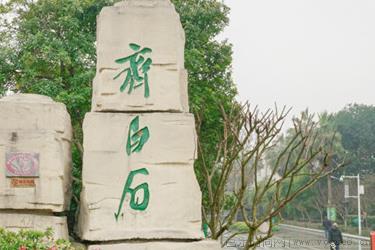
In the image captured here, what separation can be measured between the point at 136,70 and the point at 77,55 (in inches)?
231

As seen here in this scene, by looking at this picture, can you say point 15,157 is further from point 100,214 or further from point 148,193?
point 148,193

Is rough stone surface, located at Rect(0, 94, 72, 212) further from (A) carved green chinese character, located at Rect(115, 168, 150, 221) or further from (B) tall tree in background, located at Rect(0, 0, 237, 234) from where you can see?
(B) tall tree in background, located at Rect(0, 0, 237, 234)

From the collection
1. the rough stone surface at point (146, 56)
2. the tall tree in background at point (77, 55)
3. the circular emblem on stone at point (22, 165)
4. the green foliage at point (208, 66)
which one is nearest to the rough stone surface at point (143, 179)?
the rough stone surface at point (146, 56)

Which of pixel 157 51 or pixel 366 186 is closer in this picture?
pixel 157 51

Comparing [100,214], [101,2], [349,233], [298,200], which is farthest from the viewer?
[298,200]

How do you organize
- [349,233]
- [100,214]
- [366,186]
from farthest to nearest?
[366,186] → [349,233] → [100,214]

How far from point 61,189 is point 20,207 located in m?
0.58

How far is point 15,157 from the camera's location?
7.42 meters

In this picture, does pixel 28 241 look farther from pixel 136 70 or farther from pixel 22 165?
pixel 136 70

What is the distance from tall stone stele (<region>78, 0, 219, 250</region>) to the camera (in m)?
7.41

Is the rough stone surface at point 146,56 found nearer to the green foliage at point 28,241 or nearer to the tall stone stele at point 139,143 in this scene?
the tall stone stele at point 139,143

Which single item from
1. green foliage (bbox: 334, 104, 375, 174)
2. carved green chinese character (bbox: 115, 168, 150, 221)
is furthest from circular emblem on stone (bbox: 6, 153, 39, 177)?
green foliage (bbox: 334, 104, 375, 174)

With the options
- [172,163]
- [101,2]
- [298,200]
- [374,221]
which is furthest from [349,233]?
[172,163]

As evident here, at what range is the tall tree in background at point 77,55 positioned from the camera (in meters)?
13.0
